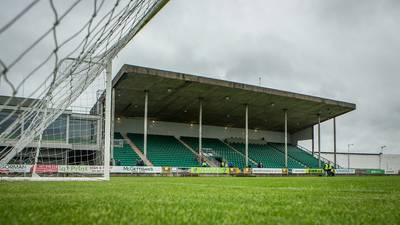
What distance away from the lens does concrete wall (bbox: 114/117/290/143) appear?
3947 centimetres

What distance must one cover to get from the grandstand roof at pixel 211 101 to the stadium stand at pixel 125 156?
3917 millimetres

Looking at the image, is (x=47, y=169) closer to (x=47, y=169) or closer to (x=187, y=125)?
(x=47, y=169)

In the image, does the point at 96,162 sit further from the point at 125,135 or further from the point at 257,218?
the point at 257,218

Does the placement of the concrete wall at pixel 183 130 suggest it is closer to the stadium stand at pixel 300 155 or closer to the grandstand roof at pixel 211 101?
the grandstand roof at pixel 211 101

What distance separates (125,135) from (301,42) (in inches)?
813

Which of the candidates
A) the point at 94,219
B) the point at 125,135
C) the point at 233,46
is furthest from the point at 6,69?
the point at 125,135

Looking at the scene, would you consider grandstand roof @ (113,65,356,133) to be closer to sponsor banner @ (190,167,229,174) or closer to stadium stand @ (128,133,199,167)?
stadium stand @ (128,133,199,167)

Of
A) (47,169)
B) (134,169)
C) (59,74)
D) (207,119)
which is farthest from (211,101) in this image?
(59,74)

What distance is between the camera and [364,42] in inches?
966

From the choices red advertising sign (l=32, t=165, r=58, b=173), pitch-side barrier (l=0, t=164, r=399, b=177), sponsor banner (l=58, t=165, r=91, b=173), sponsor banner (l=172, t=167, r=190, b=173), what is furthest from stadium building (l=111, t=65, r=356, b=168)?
red advertising sign (l=32, t=165, r=58, b=173)

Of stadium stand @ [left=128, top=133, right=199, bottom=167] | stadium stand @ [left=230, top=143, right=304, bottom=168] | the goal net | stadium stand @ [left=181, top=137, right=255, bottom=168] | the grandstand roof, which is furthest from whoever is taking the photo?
stadium stand @ [left=230, top=143, right=304, bottom=168]

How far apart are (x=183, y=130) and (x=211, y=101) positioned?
10.2 meters

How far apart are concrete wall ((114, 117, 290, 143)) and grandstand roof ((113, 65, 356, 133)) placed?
40.7 inches

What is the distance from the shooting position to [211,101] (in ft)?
113
